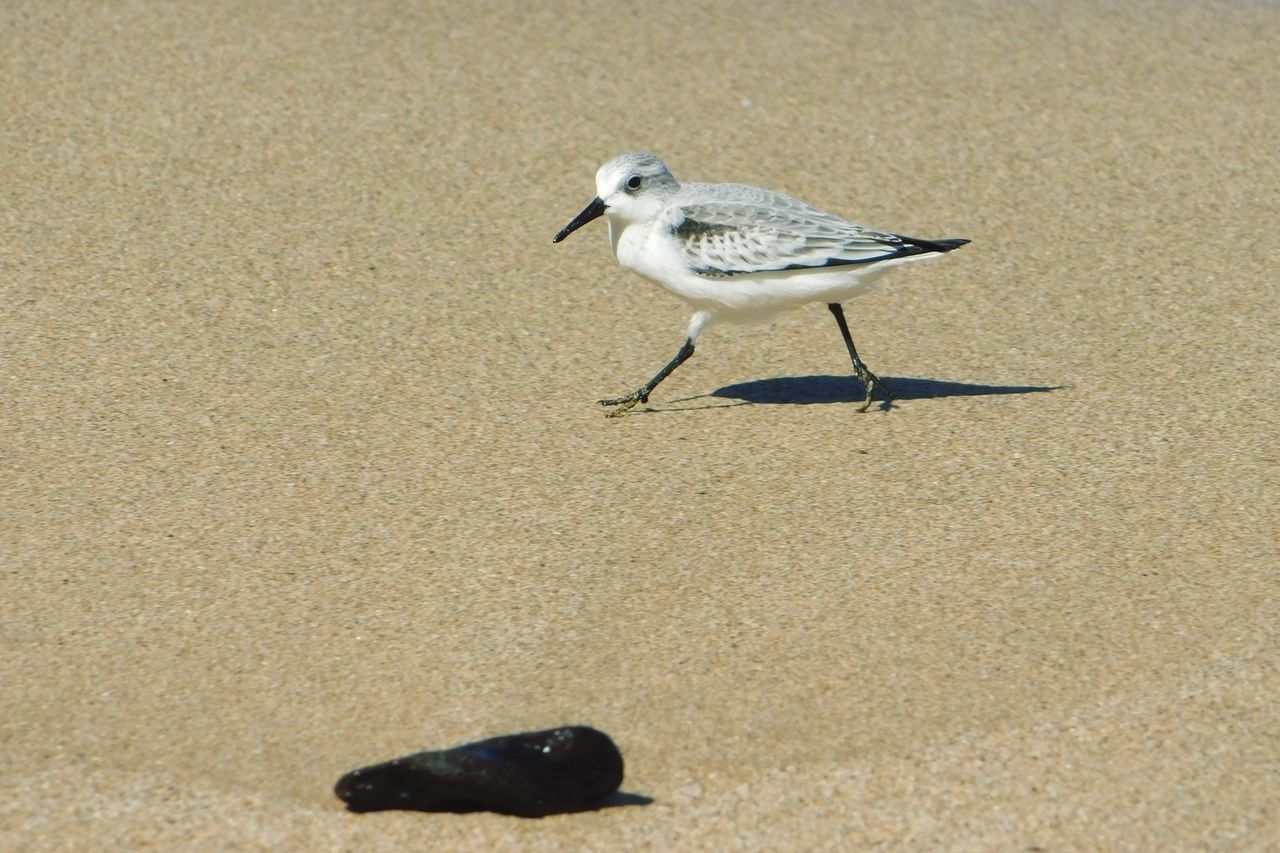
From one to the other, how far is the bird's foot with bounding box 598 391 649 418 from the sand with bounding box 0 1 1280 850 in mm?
104

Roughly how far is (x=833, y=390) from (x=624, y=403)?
78cm

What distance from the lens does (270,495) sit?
15.8ft

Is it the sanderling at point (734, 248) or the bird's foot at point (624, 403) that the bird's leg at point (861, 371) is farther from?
the bird's foot at point (624, 403)

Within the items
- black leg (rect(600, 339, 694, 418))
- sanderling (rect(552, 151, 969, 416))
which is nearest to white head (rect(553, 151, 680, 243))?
sanderling (rect(552, 151, 969, 416))

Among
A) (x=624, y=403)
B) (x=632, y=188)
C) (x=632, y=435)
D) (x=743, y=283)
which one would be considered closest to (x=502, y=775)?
(x=632, y=435)

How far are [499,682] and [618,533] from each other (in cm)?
83

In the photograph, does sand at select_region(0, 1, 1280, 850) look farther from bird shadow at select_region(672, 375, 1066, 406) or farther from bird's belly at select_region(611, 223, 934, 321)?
bird's belly at select_region(611, 223, 934, 321)

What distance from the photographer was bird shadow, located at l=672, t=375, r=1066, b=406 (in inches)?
221

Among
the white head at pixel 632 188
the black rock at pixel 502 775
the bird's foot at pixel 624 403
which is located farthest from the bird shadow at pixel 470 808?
the white head at pixel 632 188

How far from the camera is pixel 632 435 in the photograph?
5.31 metres

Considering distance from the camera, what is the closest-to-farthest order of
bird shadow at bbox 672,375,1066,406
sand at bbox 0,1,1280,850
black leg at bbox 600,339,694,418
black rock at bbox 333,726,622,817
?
black rock at bbox 333,726,622,817 < sand at bbox 0,1,1280,850 < black leg at bbox 600,339,694,418 < bird shadow at bbox 672,375,1066,406

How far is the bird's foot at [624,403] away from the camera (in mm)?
5445

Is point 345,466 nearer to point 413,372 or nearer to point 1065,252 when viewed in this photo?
point 413,372

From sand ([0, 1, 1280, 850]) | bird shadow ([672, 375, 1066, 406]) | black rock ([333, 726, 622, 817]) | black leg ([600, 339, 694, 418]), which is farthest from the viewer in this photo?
bird shadow ([672, 375, 1066, 406])
